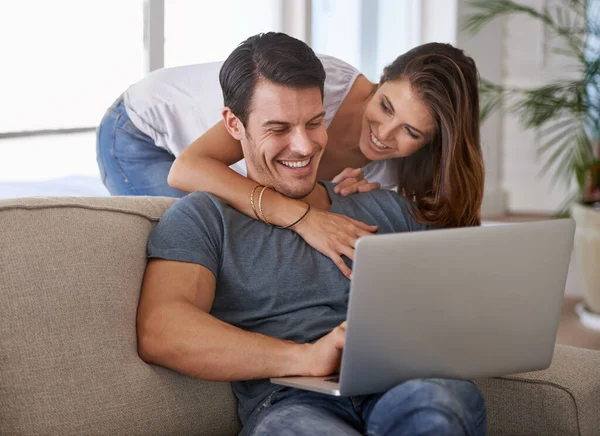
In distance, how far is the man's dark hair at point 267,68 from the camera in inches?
71.9

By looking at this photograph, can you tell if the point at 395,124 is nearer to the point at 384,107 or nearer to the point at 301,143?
the point at 384,107

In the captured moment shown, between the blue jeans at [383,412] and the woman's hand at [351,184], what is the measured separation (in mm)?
583

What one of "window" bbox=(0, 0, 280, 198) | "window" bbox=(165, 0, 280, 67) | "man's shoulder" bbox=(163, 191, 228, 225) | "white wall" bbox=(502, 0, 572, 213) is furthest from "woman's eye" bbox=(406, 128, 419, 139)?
"white wall" bbox=(502, 0, 572, 213)

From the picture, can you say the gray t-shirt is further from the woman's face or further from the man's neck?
the woman's face

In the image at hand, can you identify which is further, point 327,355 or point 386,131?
point 386,131

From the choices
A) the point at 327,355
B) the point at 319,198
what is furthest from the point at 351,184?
the point at 327,355

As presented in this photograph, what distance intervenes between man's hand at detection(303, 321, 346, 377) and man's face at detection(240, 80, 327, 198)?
0.45 meters

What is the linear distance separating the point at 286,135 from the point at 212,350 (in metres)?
0.52

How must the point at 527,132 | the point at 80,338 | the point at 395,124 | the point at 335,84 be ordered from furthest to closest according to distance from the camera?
the point at 527,132, the point at 335,84, the point at 395,124, the point at 80,338

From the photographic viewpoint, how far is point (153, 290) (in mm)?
1645

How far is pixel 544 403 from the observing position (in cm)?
171

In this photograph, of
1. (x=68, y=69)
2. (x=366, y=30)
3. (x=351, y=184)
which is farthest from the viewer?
(x=366, y=30)

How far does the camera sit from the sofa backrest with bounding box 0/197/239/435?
56.7 inches

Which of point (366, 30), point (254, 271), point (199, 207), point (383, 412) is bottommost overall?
point (383, 412)
